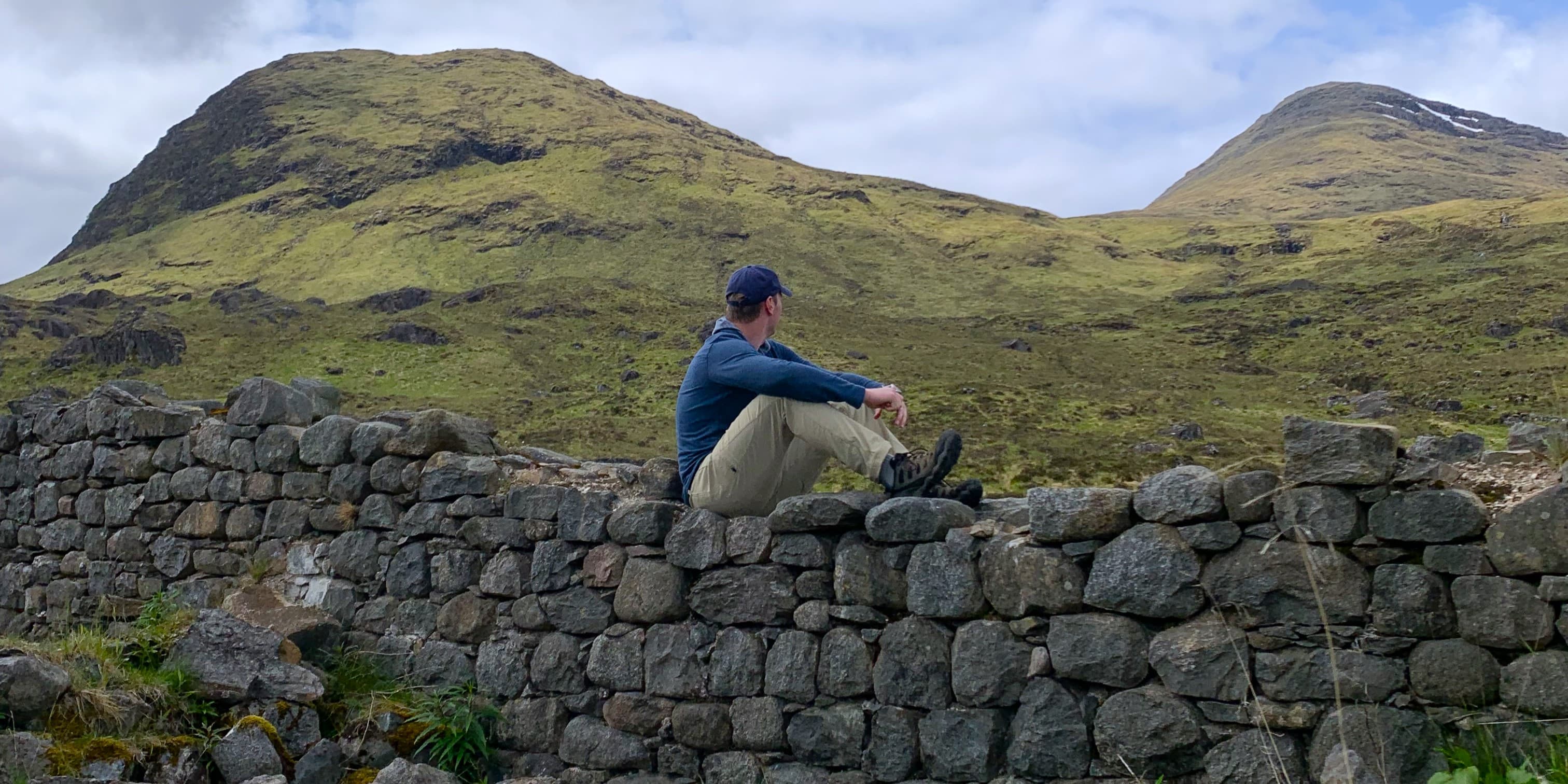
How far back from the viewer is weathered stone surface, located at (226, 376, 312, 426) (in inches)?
321

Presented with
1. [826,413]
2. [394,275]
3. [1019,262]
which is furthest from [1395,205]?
[826,413]

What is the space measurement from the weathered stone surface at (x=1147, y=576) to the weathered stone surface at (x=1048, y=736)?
0.47m

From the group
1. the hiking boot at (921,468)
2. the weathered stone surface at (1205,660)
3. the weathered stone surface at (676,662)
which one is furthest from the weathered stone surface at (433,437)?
the weathered stone surface at (1205,660)

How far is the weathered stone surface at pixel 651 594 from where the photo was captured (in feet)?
20.3

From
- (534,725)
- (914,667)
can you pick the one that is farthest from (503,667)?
(914,667)

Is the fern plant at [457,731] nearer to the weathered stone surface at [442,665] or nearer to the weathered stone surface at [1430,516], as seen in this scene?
the weathered stone surface at [442,665]

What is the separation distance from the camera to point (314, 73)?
467ft

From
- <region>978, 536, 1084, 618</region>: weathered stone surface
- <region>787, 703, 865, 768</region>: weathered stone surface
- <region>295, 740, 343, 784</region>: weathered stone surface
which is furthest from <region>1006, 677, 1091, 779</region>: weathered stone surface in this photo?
<region>295, 740, 343, 784</region>: weathered stone surface

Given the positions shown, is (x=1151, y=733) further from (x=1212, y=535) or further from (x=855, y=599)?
(x=855, y=599)

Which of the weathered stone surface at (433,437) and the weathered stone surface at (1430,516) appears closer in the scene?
the weathered stone surface at (1430,516)

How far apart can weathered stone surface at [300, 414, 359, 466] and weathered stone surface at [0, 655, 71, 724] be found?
2.30 m

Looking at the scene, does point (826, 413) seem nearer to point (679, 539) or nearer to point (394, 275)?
point (679, 539)

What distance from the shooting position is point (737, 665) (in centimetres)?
589

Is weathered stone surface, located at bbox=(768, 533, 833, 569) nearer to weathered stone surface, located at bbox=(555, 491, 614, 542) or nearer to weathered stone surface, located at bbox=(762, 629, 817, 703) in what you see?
weathered stone surface, located at bbox=(762, 629, 817, 703)
